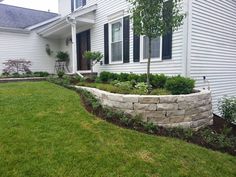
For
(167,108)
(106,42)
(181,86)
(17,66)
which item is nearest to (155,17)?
(181,86)

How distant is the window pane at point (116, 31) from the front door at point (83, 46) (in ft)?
7.44

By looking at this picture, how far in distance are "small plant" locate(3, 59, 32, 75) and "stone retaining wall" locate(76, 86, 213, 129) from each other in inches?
384

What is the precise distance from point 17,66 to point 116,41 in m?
6.70

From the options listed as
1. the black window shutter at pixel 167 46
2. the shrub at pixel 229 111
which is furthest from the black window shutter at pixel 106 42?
the shrub at pixel 229 111

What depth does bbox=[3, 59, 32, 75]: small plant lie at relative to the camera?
12469 millimetres

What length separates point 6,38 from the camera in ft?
41.4

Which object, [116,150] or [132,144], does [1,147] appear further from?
[132,144]

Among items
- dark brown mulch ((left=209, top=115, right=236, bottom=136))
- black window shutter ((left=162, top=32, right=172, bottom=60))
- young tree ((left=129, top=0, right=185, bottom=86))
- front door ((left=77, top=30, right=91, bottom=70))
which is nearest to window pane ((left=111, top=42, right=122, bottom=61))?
front door ((left=77, top=30, right=91, bottom=70))

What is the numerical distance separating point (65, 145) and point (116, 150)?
0.79m

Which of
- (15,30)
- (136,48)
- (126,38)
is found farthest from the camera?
(15,30)

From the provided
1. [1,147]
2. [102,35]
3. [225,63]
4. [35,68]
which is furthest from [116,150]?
[35,68]

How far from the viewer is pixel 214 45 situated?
7.66 metres

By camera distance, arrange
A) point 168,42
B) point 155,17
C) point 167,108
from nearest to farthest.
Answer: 1. point 167,108
2. point 155,17
3. point 168,42

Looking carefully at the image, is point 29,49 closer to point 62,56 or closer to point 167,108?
point 62,56
